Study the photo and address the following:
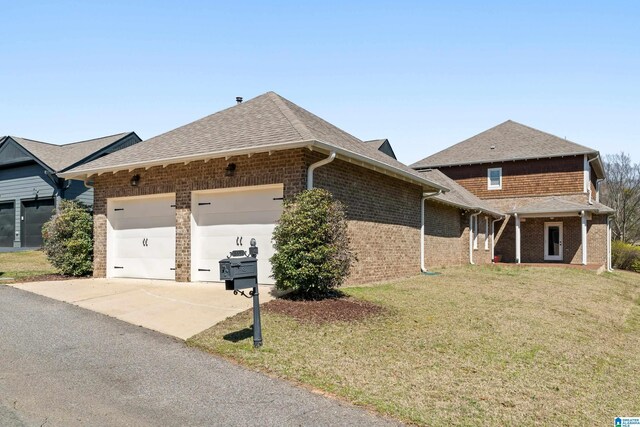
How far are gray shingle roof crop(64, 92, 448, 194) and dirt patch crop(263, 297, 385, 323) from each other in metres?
3.12

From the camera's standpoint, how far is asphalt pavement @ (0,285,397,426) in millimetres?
4219

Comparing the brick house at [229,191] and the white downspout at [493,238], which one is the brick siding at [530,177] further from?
the brick house at [229,191]

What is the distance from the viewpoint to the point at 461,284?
44.9 ft

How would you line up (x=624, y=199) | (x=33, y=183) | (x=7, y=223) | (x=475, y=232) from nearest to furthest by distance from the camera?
(x=33, y=183) < (x=475, y=232) < (x=7, y=223) < (x=624, y=199)

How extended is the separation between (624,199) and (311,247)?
4777 centimetres

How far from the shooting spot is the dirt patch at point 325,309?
7.81 meters

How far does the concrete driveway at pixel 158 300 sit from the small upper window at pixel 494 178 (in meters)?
22.8

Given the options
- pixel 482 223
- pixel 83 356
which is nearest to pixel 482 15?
pixel 83 356

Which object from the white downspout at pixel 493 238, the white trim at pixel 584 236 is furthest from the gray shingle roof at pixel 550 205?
the white downspout at pixel 493 238

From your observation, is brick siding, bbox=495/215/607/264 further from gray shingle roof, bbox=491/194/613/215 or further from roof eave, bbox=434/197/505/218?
roof eave, bbox=434/197/505/218

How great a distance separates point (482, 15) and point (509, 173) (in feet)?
64.7

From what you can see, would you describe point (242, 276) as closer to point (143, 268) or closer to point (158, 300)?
point (158, 300)

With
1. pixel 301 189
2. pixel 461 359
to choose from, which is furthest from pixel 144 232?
pixel 461 359

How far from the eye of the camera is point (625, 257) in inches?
1149
